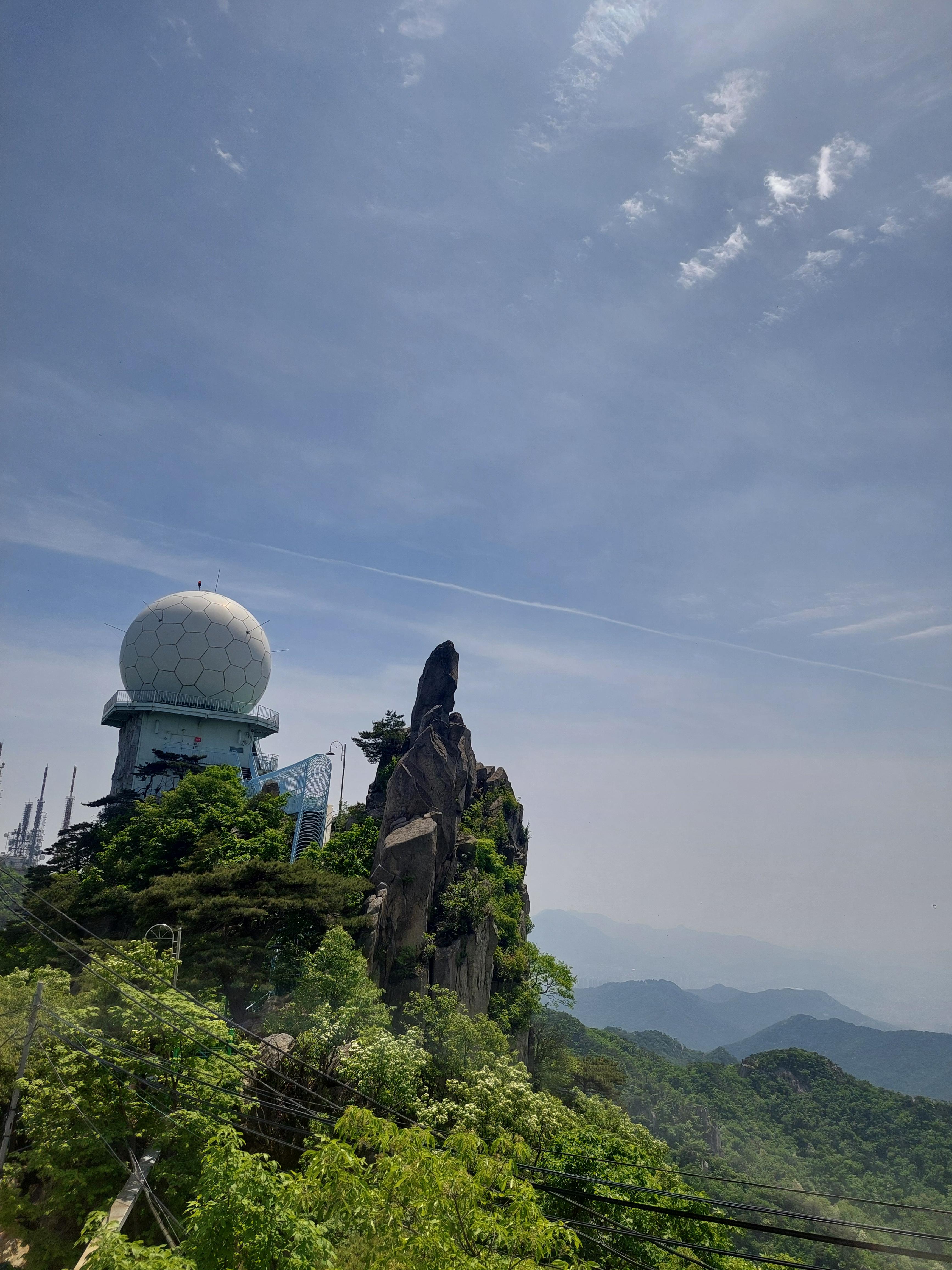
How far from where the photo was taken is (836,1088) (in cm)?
8594

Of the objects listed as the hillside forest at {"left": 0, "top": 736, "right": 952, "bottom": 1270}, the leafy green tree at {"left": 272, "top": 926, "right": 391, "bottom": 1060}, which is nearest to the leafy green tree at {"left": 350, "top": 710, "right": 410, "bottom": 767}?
the hillside forest at {"left": 0, "top": 736, "right": 952, "bottom": 1270}

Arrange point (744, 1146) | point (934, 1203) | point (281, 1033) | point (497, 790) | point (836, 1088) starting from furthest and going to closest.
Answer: point (836, 1088)
point (744, 1146)
point (934, 1203)
point (497, 790)
point (281, 1033)

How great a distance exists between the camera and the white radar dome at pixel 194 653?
4341 cm

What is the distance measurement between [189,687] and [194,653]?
1965 millimetres

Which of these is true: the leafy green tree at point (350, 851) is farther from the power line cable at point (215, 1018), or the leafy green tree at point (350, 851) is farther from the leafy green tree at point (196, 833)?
the power line cable at point (215, 1018)

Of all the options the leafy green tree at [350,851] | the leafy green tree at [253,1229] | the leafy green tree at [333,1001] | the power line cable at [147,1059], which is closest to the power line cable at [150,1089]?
the power line cable at [147,1059]

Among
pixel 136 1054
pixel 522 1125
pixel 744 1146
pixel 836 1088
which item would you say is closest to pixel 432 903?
pixel 522 1125

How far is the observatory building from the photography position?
43.2 m

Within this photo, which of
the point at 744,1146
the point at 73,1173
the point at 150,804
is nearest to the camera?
the point at 73,1173

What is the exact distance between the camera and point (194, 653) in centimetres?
4350

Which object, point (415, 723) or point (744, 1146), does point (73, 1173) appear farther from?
point (744, 1146)

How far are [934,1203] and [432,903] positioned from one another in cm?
6199

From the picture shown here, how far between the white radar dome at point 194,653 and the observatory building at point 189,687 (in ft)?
0.14

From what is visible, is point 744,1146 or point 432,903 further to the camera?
point 744,1146
